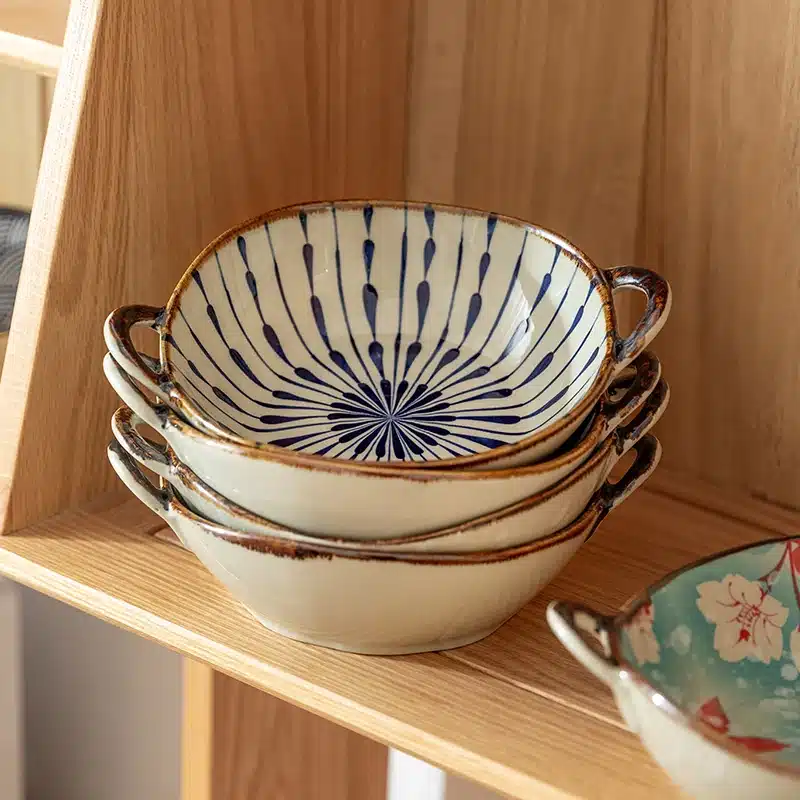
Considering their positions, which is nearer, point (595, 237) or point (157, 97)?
point (157, 97)

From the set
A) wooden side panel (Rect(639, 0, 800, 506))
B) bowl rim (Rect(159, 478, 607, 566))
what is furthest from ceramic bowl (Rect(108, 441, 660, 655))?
wooden side panel (Rect(639, 0, 800, 506))

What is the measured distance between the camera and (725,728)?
1.57 feet

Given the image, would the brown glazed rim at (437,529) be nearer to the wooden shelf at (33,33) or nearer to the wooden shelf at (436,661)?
the wooden shelf at (436,661)

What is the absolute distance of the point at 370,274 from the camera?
0.66m

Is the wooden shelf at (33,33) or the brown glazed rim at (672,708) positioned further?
the wooden shelf at (33,33)

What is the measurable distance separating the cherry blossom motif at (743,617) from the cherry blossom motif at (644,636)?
0.04 m

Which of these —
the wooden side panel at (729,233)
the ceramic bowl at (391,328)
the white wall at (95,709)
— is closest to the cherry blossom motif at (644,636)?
the ceramic bowl at (391,328)

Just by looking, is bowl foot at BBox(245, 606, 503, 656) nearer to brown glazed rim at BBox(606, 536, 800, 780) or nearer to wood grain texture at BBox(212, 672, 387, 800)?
brown glazed rim at BBox(606, 536, 800, 780)

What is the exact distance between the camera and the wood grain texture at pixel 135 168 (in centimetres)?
57

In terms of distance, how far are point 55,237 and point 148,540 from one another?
0.52 ft

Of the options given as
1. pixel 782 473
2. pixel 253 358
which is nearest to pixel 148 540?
pixel 253 358

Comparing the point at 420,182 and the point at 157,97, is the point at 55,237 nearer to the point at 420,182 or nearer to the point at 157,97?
the point at 157,97

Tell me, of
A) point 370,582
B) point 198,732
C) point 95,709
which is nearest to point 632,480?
point 370,582

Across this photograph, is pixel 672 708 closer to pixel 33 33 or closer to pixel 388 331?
pixel 388 331
